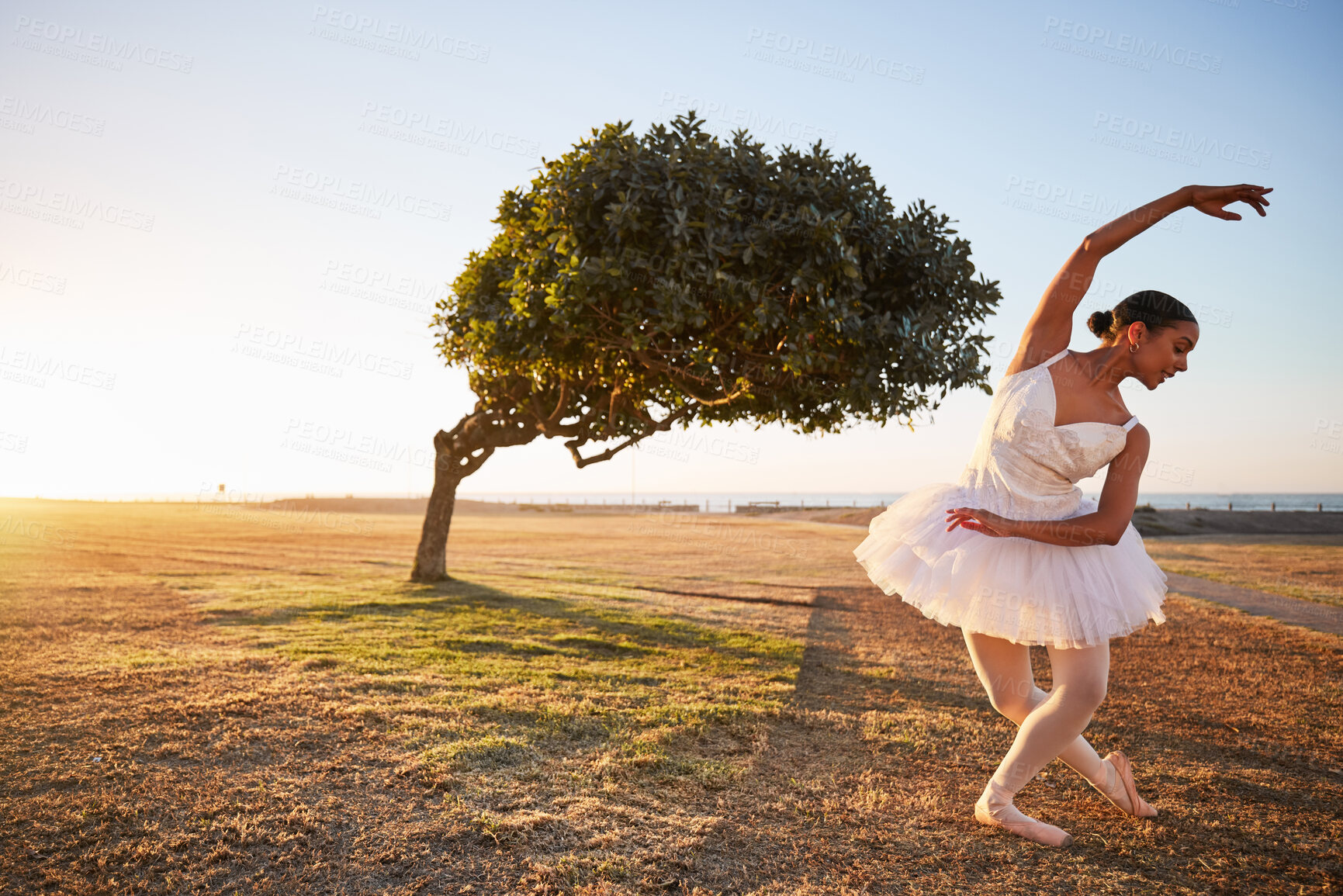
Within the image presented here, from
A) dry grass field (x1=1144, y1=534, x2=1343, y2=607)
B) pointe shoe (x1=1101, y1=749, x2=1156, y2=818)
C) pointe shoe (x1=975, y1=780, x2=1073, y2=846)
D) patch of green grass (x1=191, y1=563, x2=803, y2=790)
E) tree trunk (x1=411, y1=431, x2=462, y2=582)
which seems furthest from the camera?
dry grass field (x1=1144, y1=534, x2=1343, y2=607)

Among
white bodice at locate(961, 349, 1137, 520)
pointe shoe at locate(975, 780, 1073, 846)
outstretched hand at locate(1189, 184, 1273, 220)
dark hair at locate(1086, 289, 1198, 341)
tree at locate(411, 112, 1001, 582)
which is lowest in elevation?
pointe shoe at locate(975, 780, 1073, 846)

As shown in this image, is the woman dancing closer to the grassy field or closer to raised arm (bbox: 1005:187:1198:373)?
raised arm (bbox: 1005:187:1198:373)

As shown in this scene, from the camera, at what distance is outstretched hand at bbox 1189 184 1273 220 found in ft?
10.9

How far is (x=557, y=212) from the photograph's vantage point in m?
8.14

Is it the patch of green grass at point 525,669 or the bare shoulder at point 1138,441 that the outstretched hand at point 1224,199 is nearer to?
the bare shoulder at point 1138,441

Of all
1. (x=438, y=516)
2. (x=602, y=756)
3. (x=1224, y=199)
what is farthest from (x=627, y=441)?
(x=1224, y=199)

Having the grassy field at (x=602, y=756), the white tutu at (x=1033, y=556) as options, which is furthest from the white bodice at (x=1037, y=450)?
the grassy field at (x=602, y=756)

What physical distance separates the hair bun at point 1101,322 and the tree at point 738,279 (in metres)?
3.81

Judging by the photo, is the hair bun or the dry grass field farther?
the dry grass field

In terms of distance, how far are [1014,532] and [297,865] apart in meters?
3.75

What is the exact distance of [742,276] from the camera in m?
7.86

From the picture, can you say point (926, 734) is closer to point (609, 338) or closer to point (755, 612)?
point (609, 338)

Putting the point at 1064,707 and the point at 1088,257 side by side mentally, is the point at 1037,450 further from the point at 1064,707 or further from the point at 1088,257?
the point at 1064,707

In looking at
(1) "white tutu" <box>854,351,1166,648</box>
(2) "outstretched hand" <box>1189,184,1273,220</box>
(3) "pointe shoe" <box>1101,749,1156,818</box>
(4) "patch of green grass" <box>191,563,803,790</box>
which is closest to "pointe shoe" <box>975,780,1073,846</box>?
(3) "pointe shoe" <box>1101,749,1156,818</box>
